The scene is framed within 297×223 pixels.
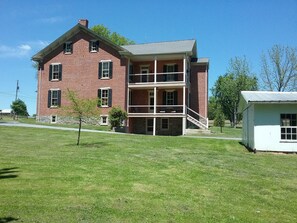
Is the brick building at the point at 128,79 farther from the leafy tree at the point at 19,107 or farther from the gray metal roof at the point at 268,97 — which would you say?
the leafy tree at the point at 19,107

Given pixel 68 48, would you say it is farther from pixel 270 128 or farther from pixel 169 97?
pixel 270 128

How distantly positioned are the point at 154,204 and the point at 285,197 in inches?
141

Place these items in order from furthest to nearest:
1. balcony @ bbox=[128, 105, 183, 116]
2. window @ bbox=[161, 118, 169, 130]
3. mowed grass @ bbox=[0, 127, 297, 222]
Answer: window @ bbox=[161, 118, 169, 130]
balcony @ bbox=[128, 105, 183, 116]
mowed grass @ bbox=[0, 127, 297, 222]

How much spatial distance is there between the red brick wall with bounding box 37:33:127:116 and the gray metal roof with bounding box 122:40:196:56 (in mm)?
2611

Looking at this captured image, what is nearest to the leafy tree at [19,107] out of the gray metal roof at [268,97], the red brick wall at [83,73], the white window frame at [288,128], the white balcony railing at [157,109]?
the red brick wall at [83,73]

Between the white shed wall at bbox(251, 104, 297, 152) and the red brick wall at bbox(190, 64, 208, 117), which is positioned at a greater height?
the red brick wall at bbox(190, 64, 208, 117)

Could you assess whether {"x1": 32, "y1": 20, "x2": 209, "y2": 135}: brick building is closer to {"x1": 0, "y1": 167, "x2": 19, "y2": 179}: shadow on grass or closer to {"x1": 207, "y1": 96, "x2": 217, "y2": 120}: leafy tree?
{"x1": 0, "y1": 167, "x2": 19, "y2": 179}: shadow on grass

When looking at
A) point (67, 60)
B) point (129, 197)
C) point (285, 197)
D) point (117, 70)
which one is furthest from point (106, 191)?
point (67, 60)

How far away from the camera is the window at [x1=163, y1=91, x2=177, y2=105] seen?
33.7 metres

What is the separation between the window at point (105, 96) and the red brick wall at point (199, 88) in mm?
9057

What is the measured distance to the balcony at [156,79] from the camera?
32.0 metres

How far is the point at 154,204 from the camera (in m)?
7.57

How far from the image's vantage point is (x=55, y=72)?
35.1 metres

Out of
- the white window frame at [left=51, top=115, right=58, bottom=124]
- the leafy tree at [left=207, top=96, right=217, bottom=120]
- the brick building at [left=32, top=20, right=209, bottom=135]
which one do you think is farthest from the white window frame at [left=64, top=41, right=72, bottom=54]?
the leafy tree at [left=207, top=96, right=217, bottom=120]
